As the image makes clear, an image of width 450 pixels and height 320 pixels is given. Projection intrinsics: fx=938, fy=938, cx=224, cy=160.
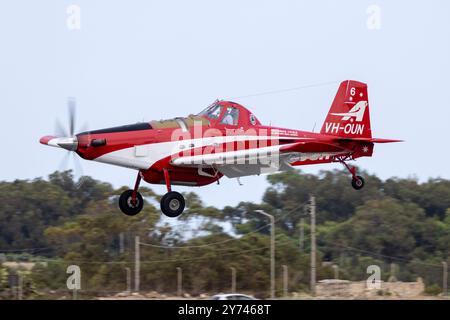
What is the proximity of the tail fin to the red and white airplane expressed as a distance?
2239mm

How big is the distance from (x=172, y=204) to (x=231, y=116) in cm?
298

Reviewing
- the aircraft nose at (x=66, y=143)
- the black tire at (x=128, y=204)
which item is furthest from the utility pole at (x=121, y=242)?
the aircraft nose at (x=66, y=143)

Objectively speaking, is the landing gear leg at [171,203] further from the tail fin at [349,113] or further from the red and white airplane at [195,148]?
the tail fin at [349,113]

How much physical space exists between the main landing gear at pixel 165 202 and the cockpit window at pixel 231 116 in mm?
2219

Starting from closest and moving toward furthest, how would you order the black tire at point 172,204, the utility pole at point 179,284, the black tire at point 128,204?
the black tire at point 172,204 → the black tire at point 128,204 → the utility pole at point 179,284

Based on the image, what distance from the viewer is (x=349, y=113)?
100ft

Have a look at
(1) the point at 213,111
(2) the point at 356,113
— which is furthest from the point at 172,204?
(2) the point at 356,113

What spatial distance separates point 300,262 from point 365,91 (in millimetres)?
18365

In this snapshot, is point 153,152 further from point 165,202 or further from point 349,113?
point 349,113

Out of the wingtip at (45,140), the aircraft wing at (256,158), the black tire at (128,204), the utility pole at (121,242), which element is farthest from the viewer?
the utility pole at (121,242)

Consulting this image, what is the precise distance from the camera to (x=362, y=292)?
3731cm

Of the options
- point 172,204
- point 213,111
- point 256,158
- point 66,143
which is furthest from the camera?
point 256,158

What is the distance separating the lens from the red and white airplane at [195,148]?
25344 mm

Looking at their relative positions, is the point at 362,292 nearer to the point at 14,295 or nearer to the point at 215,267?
the point at 215,267
